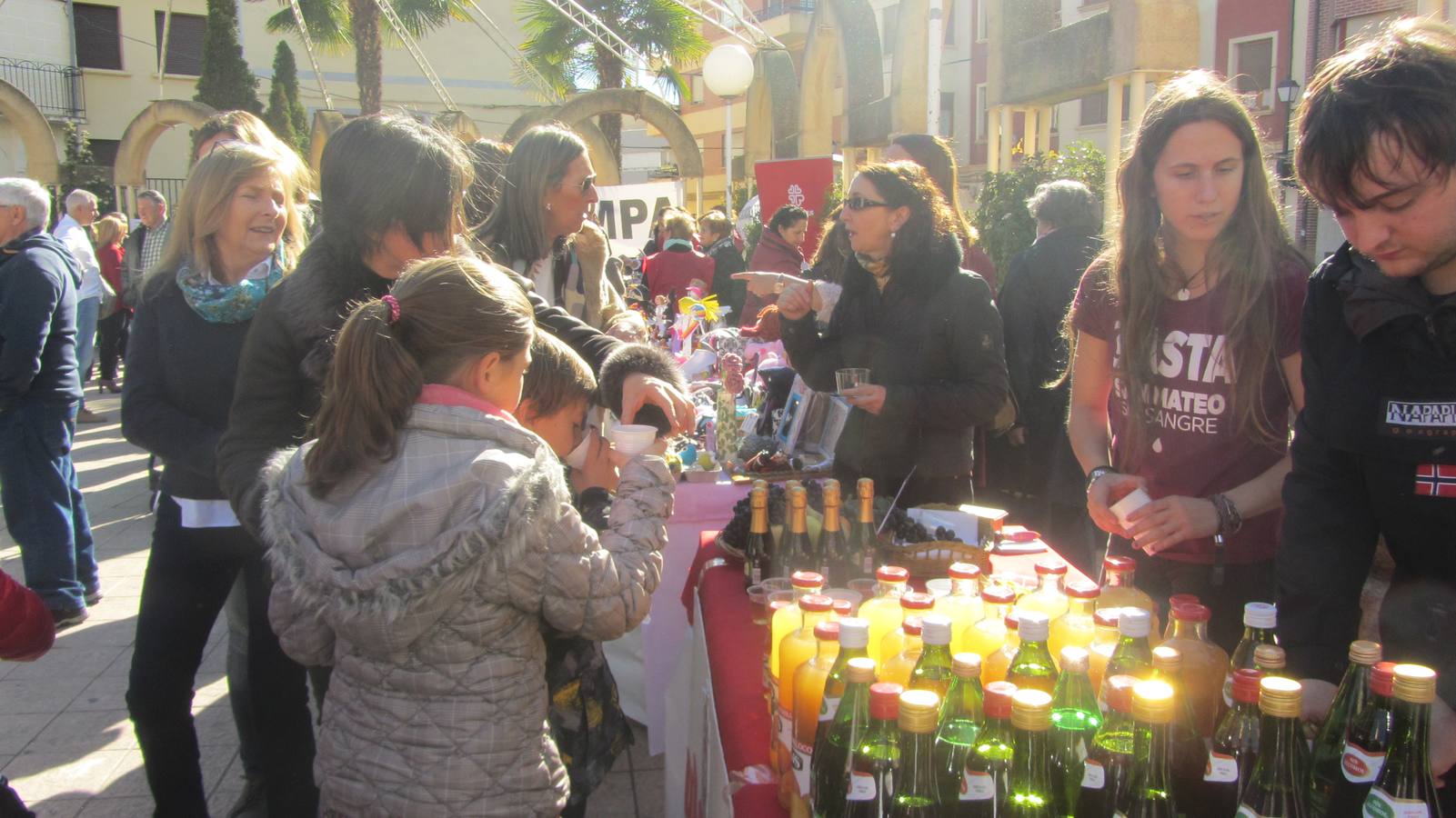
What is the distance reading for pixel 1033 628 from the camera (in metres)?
1.34

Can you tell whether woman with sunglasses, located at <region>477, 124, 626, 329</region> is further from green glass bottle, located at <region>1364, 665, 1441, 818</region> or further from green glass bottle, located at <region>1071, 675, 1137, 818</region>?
green glass bottle, located at <region>1364, 665, 1441, 818</region>

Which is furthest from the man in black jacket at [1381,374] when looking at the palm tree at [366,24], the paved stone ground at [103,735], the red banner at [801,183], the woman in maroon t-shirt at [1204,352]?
the palm tree at [366,24]

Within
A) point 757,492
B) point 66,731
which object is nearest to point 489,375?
point 757,492

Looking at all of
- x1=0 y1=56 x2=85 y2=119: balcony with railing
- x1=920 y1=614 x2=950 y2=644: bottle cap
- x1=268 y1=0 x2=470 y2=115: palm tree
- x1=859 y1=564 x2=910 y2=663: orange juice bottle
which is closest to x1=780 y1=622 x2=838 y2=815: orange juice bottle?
x1=859 y1=564 x2=910 y2=663: orange juice bottle

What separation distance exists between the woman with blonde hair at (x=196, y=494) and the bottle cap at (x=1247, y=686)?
85.7 inches

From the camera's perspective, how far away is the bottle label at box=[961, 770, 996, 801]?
1.18 meters

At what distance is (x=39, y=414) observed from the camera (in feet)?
15.4

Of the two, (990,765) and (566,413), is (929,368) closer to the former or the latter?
(566,413)

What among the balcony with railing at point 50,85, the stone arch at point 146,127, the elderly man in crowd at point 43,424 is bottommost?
the elderly man in crowd at point 43,424

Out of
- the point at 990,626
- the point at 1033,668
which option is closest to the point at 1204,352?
the point at 990,626

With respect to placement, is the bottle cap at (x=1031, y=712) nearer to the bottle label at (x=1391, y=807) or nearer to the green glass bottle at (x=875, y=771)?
the green glass bottle at (x=875, y=771)

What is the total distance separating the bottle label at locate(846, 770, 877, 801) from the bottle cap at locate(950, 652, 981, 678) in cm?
17

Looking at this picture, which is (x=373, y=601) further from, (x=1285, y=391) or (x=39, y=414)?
(x=39, y=414)

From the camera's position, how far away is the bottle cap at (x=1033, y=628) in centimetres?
133
